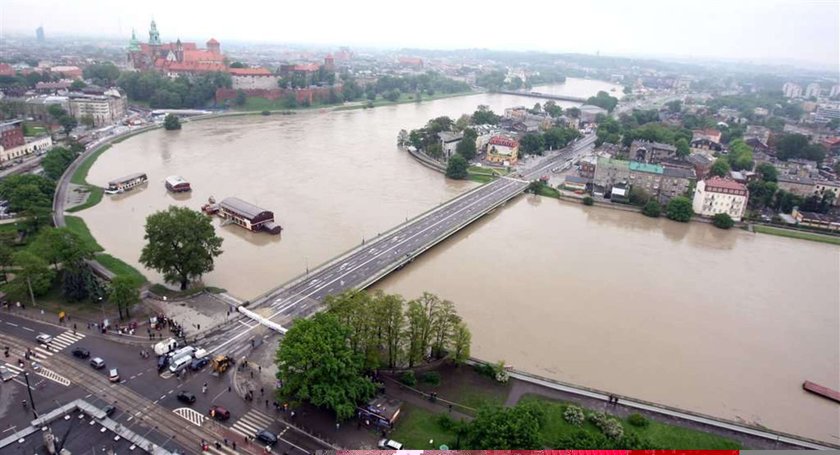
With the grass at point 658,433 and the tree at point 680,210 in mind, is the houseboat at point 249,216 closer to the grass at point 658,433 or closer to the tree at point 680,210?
the grass at point 658,433

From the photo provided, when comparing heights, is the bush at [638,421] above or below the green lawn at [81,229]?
above

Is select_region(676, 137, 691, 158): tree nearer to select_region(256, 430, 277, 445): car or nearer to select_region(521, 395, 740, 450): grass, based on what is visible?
select_region(521, 395, 740, 450): grass

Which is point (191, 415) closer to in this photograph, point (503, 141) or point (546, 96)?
point (503, 141)

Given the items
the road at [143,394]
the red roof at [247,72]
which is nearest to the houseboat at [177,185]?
the road at [143,394]

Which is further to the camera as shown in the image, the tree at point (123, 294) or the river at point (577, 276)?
the river at point (577, 276)

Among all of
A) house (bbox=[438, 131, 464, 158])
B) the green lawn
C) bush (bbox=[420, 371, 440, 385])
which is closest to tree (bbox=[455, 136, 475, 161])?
house (bbox=[438, 131, 464, 158])

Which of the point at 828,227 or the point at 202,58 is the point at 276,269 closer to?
the point at 828,227
